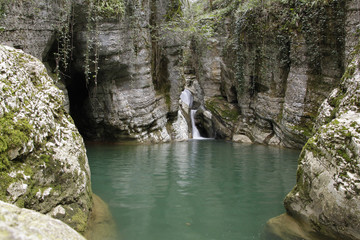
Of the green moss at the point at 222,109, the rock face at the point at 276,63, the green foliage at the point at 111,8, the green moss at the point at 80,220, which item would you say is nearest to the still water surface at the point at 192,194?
the green moss at the point at 80,220

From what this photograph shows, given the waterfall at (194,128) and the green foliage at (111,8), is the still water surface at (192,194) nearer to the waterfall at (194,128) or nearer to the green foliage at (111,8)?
the green foliage at (111,8)

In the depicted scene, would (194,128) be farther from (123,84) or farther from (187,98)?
(123,84)

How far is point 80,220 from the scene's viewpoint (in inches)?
145

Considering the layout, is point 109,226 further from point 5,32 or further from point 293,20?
point 293,20

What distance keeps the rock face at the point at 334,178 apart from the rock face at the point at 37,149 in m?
3.17

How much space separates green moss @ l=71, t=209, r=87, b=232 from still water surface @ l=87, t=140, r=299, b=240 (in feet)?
1.83

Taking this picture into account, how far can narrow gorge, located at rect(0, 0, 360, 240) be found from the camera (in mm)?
3430

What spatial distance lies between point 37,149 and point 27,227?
2.28 metres

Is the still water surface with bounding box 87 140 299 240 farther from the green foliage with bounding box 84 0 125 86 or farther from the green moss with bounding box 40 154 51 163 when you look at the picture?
the green foliage with bounding box 84 0 125 86

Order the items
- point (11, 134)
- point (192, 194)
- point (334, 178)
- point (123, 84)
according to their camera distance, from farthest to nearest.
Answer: point (123, 84)
point (192, 194)
point (334, 178)
point (11, 134)

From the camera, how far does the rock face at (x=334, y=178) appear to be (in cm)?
333

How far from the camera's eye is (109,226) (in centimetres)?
414

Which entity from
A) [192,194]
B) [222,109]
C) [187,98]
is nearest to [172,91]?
[222,109]

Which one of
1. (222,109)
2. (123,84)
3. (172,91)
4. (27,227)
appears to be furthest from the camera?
(222,109)
